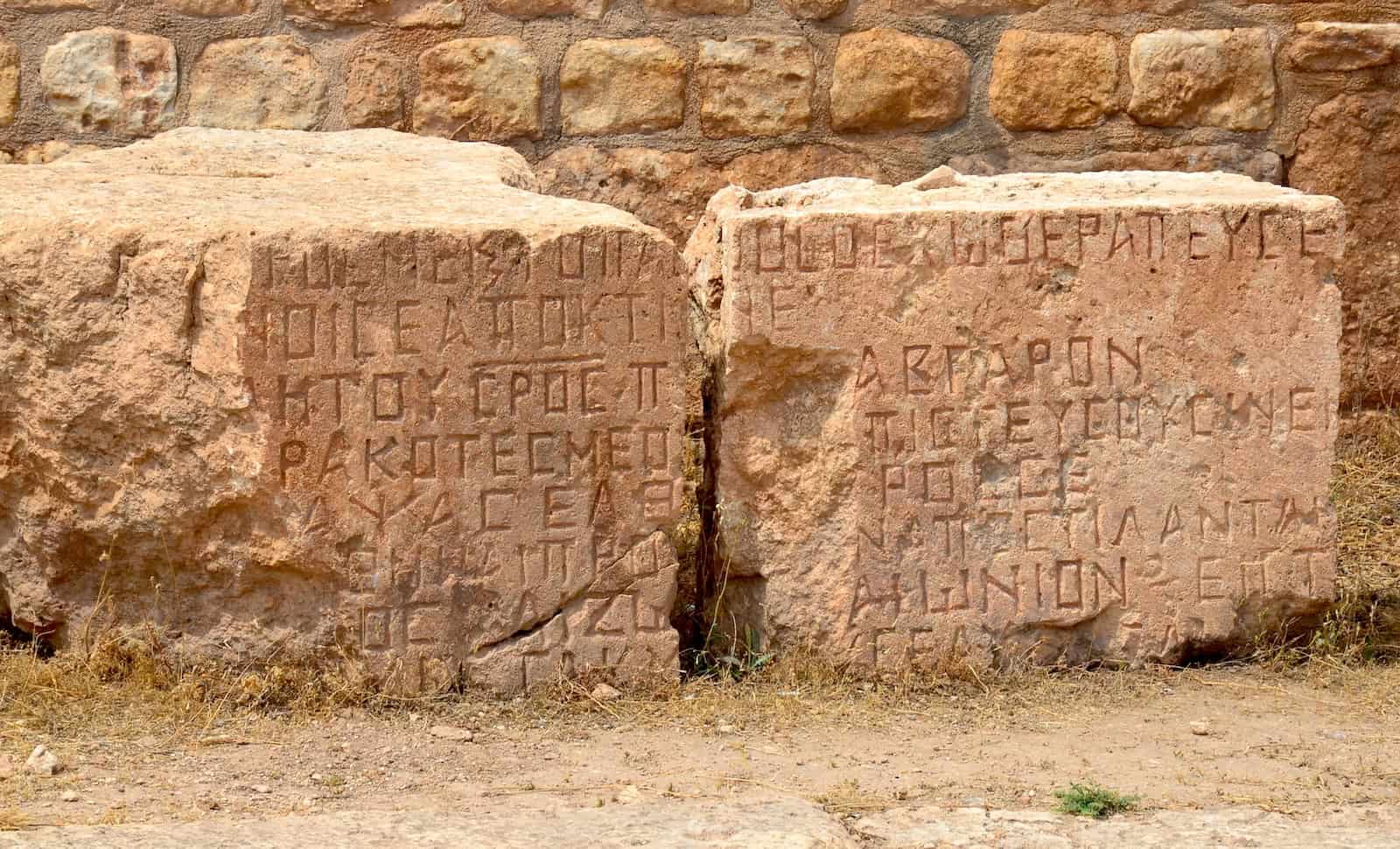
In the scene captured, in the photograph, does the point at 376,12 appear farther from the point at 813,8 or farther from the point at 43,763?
the point at 43,763

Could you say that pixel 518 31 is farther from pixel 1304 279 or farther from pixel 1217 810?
pixel 1217 810

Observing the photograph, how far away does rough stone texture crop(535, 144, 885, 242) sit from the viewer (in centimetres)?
520

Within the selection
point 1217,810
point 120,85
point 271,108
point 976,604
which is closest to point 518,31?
point 271,108

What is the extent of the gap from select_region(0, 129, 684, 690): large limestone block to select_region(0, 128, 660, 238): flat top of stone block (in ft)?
0.06

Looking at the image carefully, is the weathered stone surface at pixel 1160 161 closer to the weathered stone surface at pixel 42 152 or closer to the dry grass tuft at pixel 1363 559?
the dry grass tuft at pixel 1363 559

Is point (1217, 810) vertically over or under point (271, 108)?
under

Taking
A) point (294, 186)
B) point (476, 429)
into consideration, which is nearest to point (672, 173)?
point (294, 186)

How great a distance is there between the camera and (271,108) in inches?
201

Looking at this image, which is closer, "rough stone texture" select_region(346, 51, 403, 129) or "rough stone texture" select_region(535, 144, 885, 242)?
"rough stone texture" select_region(346, 51, 403, 129)

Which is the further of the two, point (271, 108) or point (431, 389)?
point (271, 108)

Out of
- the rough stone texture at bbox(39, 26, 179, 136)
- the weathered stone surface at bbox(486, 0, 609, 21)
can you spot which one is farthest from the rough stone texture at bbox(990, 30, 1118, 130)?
the rough stone texture at bbox(39, 26, 179, 136)

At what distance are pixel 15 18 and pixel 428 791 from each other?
2.84m

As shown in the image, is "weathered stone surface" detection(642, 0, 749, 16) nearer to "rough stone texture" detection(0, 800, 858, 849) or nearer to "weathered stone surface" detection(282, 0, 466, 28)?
"weathered stone surface" detection(282, 0, 466, 28)

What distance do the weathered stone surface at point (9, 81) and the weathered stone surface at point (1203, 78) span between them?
122 inches
